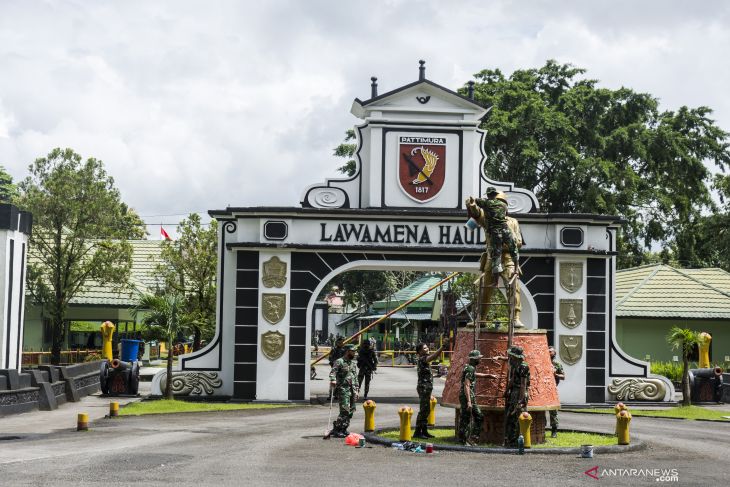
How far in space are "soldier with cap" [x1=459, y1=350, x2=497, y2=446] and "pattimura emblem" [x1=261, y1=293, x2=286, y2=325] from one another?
11361 millimetres

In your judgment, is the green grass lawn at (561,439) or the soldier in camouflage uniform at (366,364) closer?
the green grass lawn at (561,439)

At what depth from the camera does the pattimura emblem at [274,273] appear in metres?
29.6

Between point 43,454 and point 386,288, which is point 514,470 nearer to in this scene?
point 43,454

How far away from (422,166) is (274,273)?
214 inches

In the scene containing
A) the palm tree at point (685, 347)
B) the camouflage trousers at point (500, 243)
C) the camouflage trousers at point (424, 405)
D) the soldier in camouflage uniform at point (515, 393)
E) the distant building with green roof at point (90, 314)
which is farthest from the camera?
the distant building with green roof at point (90, 314)

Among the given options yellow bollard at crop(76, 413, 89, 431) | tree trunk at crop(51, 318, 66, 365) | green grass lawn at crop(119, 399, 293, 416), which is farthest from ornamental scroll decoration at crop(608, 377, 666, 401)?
tree trunk at crop(51, 318, 66, 365)

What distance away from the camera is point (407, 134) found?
Answer: 99.7 feet

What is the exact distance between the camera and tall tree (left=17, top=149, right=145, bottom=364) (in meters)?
40.6

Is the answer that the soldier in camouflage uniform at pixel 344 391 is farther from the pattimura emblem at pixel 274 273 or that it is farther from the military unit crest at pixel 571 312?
the military unit crest at pixel 571 312

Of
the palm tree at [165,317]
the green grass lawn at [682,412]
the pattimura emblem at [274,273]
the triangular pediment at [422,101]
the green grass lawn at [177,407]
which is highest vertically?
the triangular pediment at [422,101]

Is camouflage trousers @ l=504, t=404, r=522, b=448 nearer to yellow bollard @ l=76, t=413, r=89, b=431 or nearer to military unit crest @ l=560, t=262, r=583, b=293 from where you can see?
yellow bollard @ l=76, t=413, r=89, b=431

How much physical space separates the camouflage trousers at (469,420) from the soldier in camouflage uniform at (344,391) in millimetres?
2567

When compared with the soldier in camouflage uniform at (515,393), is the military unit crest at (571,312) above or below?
above

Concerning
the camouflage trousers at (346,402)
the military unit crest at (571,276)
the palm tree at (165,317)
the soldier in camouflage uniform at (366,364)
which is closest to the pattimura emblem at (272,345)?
the palm tree at (165,317)
